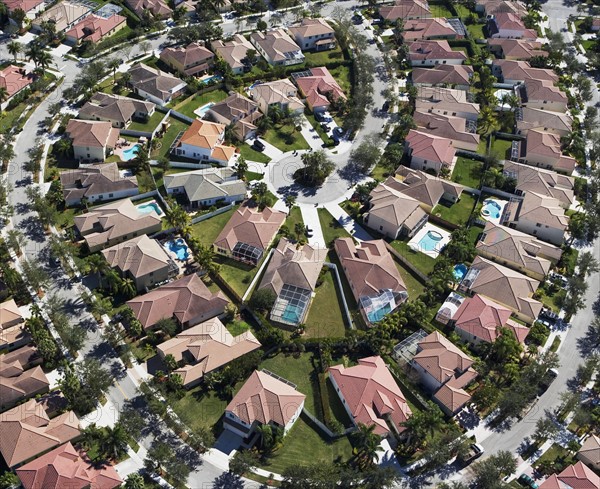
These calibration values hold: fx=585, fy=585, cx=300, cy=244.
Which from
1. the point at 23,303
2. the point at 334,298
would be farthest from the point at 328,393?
the point at 23,303

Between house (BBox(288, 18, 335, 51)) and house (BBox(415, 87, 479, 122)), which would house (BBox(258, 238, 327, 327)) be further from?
house (BBox(288, 18, 335, 51))

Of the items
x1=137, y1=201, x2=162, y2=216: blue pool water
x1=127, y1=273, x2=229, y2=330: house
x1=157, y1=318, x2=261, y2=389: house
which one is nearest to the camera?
x1=157, y1=318, x2=261, y2=389: house

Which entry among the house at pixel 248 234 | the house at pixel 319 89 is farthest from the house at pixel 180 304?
the house at pixel 319 89

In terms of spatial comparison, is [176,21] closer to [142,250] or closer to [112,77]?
[112,77]

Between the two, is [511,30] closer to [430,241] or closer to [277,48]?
[277,48]

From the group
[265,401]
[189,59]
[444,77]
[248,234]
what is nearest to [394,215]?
[248,234]

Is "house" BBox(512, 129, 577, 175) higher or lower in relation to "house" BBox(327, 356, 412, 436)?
higher

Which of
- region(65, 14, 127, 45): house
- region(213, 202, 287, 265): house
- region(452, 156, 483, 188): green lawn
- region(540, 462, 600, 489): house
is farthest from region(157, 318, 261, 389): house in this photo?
region(65, 14, 127, 45): house
